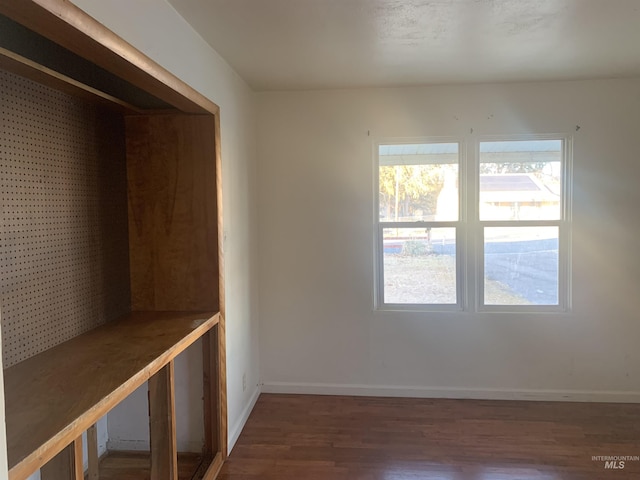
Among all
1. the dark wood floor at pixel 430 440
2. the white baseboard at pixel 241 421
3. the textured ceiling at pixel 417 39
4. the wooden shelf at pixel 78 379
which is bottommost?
the dark wood floor at pixel 430 440

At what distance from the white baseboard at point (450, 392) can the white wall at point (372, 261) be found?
0.04 ft

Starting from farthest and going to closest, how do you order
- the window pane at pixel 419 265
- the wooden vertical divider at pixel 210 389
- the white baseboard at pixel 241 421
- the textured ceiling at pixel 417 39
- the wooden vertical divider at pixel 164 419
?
the window pane at pixel 419 265, the white baseboard at pixel 241 421, the wooden vertical divider at pixel 210 389, the textured ceiling at pixel 417 39, the wooden vertical divider at pixel 164 419

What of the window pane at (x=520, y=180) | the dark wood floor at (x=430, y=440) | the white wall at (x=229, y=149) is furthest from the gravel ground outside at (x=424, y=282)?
the white wall at (x=229, y=149)

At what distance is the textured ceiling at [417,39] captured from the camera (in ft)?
6.61

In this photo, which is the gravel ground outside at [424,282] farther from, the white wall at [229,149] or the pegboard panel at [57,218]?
the pegboard panel at [57,218]

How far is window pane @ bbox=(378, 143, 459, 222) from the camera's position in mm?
3396

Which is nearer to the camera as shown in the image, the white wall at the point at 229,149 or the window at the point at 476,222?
the white wall at the point at 229,149

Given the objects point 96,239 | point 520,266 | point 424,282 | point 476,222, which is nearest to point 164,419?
point 96,239

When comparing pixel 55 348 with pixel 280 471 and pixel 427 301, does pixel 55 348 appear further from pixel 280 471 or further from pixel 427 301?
pixel 427 301

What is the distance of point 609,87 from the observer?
3.20 meters

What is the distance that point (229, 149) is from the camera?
9.23 ft

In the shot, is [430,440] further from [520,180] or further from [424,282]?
[520,180]

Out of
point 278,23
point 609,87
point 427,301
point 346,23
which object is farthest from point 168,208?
point 609,87

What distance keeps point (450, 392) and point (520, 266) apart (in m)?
1.19
